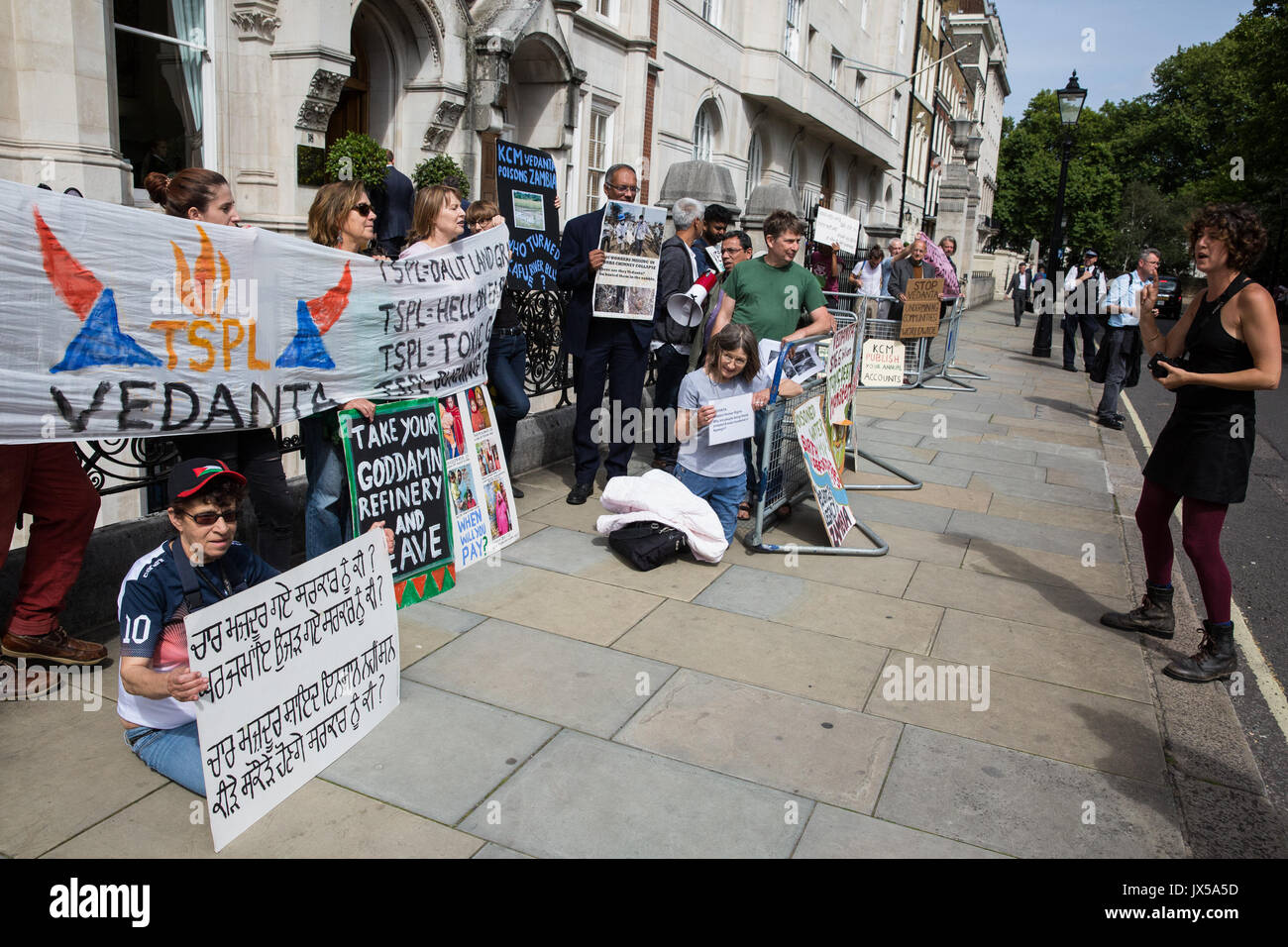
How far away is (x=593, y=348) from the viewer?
22.2 ft

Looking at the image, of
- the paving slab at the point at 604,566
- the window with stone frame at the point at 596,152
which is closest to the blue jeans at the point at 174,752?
the paving slab at the point at 604,566

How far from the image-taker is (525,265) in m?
8.53

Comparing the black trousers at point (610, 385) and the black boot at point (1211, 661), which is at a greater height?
Answer: the black trousers at point (610, 385)

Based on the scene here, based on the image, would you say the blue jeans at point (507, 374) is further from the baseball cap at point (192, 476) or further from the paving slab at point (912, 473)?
the paving slab at point (912, 473)

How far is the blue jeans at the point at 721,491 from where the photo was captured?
19.6 ft

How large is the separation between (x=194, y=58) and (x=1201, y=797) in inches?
395

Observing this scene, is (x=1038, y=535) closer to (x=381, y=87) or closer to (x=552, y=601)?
(x=552, y=601)

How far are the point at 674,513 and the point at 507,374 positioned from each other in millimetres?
1411

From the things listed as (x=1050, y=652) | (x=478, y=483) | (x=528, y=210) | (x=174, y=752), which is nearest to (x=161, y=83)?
(x=528, y=210)

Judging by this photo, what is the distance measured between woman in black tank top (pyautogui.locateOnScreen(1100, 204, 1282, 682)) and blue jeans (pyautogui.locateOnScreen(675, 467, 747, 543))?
94.3 inches

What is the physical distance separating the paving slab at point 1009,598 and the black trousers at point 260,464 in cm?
338

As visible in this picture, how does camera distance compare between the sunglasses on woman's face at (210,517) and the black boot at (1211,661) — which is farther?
the black boot at (1211,661)

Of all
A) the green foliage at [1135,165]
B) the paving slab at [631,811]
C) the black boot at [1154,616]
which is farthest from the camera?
the green foliage at [1135,165]
